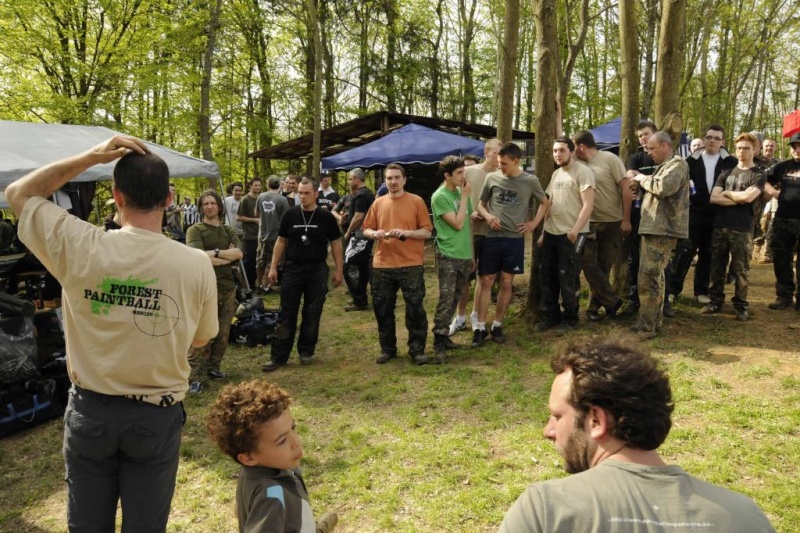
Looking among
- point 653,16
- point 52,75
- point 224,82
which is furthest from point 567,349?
point 224,82

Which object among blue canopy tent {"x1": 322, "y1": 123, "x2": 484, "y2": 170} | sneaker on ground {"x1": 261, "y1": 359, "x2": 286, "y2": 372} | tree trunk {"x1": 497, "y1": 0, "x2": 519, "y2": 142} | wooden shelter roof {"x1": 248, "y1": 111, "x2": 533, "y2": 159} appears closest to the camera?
sneaker on ground {"x1": 261, "y1": 359, "x2": 286, "y2": 372}

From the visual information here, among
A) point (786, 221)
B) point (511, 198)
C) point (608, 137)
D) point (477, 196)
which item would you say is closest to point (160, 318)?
point (511, 198)

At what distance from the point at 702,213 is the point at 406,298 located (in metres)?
3.70

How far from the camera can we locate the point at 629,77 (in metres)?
7.06

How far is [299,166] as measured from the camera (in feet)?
87.4

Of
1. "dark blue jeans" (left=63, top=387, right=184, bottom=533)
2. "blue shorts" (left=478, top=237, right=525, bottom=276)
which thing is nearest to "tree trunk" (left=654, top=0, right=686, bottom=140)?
"blue shorts" (left=478, top=237, right=525, bottom=276)

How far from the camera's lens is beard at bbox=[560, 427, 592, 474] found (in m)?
1.38

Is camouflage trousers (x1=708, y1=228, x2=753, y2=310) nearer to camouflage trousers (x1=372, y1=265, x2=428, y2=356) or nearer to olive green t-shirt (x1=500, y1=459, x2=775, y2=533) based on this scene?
camouflage trousers (x1=372, y1=265, x2=428, y2=356)

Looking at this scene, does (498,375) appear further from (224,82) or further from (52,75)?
(224,82)

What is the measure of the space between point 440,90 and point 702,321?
23.7m

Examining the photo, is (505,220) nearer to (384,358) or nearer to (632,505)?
(384,358)

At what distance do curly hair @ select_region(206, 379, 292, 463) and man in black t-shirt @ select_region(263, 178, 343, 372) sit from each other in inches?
150

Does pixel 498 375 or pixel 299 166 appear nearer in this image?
pixel 498 375

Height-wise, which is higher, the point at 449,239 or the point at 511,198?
the point at 511,198
